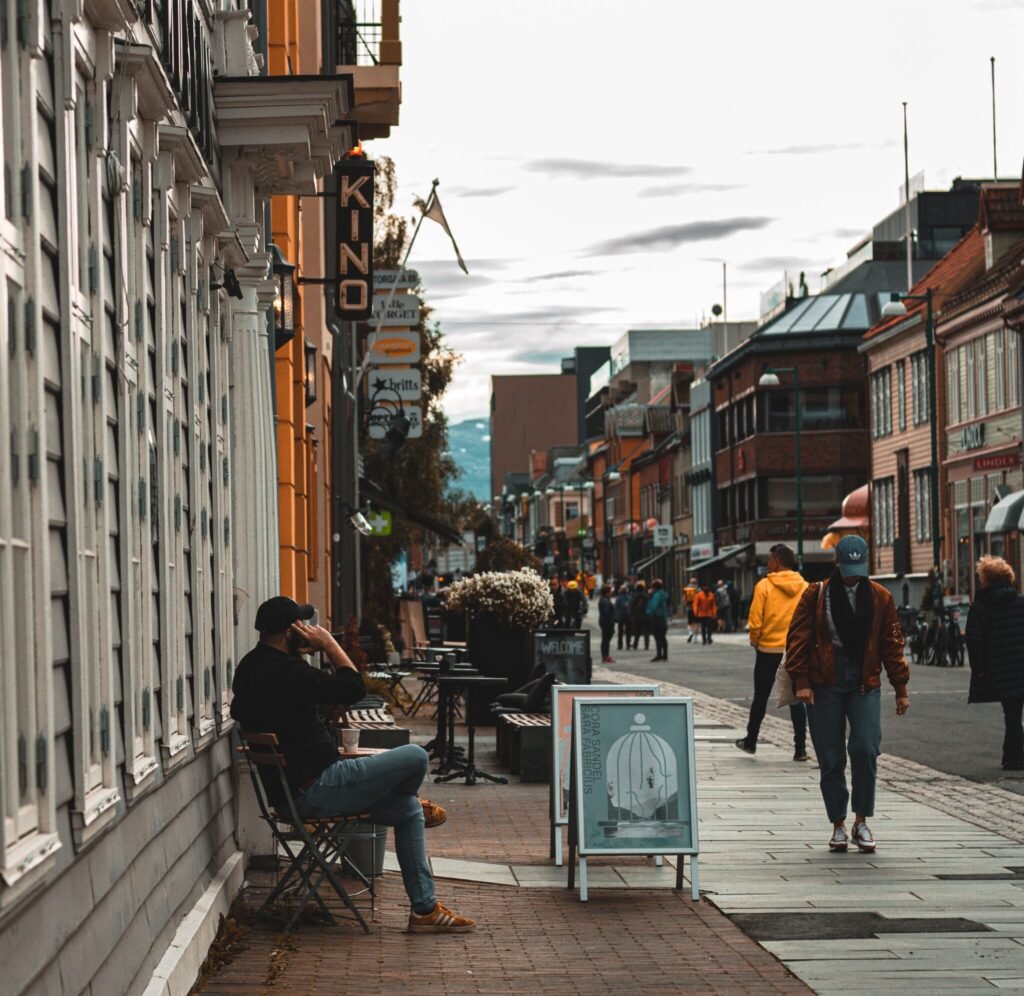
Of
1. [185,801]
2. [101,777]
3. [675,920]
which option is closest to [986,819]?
[675,920]

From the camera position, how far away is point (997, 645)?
678 inches

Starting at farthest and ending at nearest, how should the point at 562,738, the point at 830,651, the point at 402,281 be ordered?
the point at 402,281
the point at 830,651
the point at 562,738

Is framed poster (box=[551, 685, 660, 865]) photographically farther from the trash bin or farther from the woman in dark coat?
the woman in dark coat

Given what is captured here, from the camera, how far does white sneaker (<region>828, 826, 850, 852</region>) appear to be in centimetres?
1240

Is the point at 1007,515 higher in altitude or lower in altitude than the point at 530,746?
higher

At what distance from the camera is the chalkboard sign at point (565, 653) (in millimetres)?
21031

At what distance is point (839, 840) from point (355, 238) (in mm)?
13275

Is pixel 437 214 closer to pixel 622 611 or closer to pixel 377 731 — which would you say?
pixel 377 731

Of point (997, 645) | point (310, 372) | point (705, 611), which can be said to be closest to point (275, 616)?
point (997, 645)

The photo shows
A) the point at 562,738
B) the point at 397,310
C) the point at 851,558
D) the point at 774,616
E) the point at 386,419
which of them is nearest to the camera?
the point at 562,738

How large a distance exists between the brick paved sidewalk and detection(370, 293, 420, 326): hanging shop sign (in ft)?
85.3

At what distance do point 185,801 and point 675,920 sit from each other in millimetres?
2601

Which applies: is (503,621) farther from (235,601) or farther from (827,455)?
(827,455)

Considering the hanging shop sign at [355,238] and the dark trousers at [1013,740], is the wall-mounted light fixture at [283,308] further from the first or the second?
the dark trousers at [1013,740]
